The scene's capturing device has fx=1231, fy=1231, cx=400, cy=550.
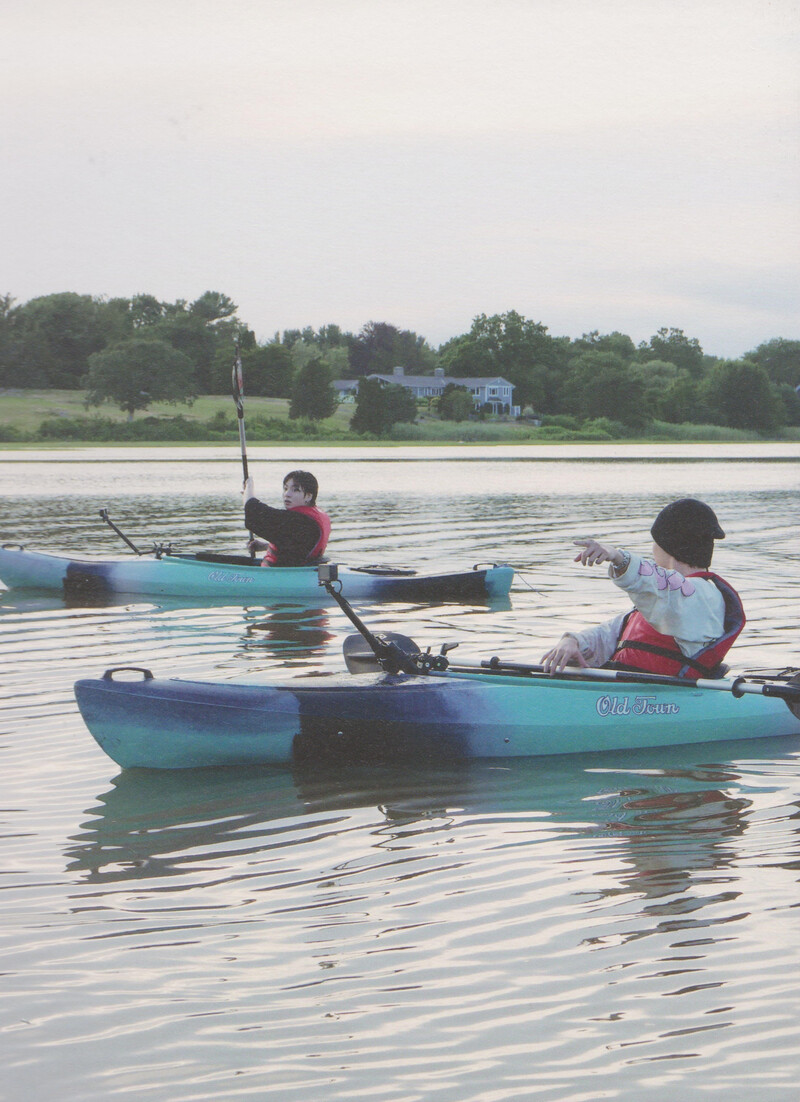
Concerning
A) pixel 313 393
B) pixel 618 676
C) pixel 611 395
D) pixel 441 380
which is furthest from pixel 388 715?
pixel 441 380

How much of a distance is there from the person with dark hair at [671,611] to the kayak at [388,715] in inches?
5.0

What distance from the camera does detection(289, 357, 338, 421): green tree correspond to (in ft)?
282

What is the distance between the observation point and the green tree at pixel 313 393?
282 feet

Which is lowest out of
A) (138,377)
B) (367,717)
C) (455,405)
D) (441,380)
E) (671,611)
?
(367,717)

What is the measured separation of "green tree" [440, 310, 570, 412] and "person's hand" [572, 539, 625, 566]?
119 meters

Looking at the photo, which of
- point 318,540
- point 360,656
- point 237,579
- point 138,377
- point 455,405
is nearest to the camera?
point 360,656

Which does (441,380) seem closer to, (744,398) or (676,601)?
(744,398)

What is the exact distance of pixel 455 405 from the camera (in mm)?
91125

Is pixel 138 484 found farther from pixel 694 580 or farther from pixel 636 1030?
pixel 636 1030

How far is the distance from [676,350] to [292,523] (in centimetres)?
15082

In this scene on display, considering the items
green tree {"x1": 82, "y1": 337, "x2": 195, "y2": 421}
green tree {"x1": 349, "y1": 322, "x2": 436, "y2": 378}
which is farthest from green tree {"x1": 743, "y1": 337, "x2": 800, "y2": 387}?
green tree {"x1": 82, "y1": 337, "x2": 195, "y2": 421}

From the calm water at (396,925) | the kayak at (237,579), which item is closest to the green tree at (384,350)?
the kayak at (237,579)

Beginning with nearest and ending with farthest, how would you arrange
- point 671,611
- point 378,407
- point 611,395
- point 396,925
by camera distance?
point 396,925 → point 671,611 → point 378,407 → point 611,395

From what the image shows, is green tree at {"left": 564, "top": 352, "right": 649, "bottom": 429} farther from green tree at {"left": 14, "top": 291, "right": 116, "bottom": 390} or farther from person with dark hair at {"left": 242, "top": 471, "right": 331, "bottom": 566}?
person with dark hair at {"left": 242, "top": 471, "right": 331, "bottom": 566}
